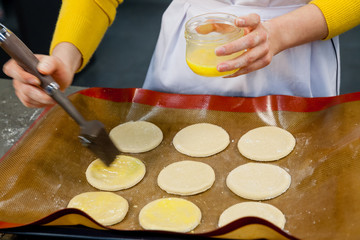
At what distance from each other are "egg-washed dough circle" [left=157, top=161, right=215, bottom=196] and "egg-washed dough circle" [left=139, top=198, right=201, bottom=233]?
3.2 inches

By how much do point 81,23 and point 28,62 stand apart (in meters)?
0.63

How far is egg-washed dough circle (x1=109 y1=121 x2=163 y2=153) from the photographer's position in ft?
6.46

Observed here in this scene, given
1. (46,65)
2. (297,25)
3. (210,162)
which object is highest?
(46,65)

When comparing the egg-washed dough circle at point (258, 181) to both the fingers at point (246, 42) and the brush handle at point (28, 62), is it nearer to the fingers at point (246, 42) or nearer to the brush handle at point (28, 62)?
the fingers at point (246, 42)

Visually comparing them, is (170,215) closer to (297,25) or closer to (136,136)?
(136,136)

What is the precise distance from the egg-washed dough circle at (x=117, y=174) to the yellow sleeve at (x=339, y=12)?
1025 mm

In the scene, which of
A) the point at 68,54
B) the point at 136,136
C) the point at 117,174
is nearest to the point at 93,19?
the point at 68,54

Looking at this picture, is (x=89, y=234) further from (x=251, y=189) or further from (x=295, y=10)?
(x=295, y=10)

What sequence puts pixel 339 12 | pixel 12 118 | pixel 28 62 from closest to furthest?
1. pixel 28 62
2. pixel 339 12
3. pixel 12 118

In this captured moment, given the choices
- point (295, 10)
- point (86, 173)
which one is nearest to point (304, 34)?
point (295, 10)

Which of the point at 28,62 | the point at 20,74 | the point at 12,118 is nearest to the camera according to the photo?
the point at 28,62

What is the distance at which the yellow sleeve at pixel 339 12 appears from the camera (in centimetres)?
175

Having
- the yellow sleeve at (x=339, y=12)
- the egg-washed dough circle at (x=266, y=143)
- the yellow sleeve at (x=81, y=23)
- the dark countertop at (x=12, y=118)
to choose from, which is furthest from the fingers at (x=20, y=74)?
the yellow sleeve at (x=339, y=12)

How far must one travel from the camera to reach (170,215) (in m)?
1.56
